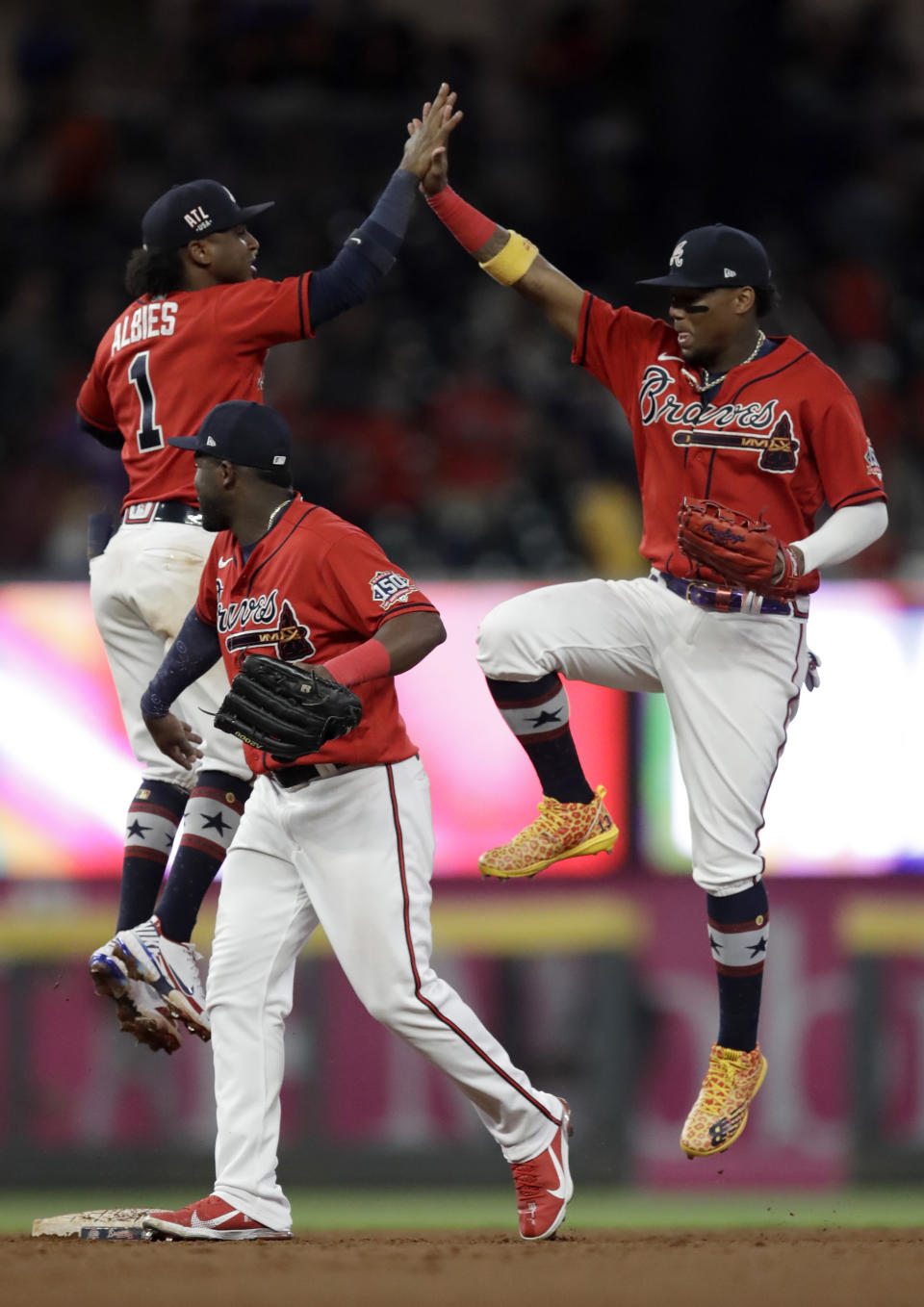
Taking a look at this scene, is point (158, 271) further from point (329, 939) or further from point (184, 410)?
point (329, 939)

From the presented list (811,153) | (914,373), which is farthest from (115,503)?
(811,153)

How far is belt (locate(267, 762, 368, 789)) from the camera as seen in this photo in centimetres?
582

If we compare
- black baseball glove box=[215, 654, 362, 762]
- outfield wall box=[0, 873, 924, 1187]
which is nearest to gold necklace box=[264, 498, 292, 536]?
black baseball glove box=[215, 654, 362, 762]

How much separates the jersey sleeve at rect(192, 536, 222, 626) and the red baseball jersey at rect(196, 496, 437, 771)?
10cm

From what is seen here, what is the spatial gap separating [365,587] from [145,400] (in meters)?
1.10

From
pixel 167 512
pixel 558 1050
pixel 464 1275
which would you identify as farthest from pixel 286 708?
pixel 558 1050

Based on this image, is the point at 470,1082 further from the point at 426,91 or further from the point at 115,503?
the point at 426,91

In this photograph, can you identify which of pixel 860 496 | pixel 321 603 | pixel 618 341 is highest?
pixel 618 341

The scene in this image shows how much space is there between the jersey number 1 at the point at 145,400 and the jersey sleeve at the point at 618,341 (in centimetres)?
131

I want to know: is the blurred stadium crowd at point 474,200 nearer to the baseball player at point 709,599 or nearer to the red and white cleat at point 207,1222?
the baseball player at point 709,599

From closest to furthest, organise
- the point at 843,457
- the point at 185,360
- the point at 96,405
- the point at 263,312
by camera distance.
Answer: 1. the point at 843,457
2. the point at 263,312
3. the point at 185,360
4. the point at 96,405

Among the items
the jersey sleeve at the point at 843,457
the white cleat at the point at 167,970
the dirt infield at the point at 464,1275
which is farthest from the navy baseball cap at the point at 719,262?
A: the dirt infield at the point at 464,1275

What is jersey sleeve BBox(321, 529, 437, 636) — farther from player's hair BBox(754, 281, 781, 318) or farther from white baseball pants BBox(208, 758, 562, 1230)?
player's hair BBox(754, 281, 781, 318)

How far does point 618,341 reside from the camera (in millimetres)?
6219
